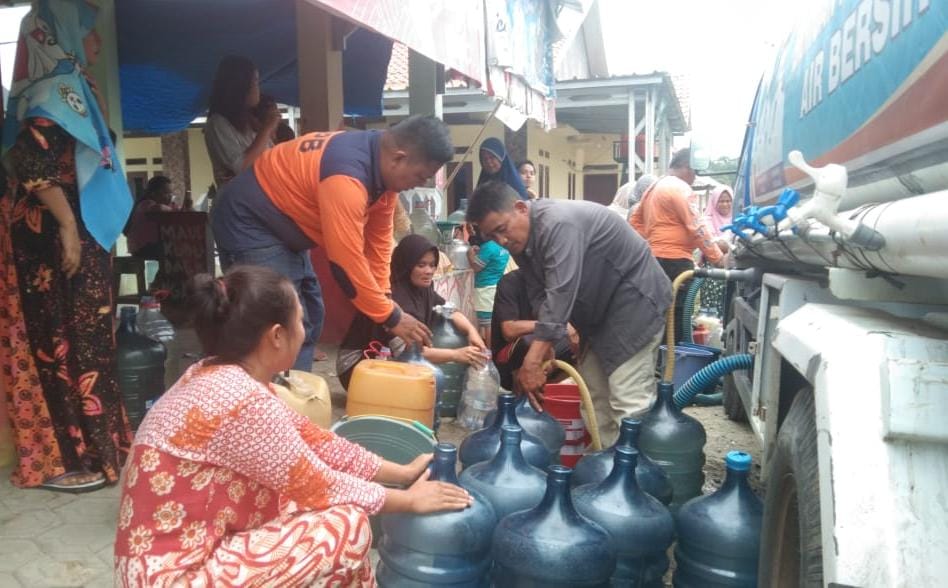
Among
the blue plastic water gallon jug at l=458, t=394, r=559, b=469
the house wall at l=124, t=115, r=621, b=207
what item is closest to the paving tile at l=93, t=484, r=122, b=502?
the blue plastic water gallon jug at l=458, t=394, r=559, b=469

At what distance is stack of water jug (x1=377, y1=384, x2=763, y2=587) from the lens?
181cm

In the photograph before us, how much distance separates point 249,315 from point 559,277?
5.20 ft

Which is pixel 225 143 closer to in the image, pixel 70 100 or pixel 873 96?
pixel 70 100

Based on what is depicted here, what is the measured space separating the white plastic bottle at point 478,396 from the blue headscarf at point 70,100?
2.06 metres

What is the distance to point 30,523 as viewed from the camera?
9.16 feet

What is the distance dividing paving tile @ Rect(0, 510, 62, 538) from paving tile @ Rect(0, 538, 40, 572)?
50 millimetres

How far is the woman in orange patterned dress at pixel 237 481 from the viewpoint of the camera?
157 cm

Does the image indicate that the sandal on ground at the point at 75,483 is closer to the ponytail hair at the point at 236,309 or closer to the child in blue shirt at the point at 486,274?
the ponytail hair at the point at 236,309

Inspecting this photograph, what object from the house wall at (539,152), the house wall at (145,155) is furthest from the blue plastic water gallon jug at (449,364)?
the house wall at (145,155)

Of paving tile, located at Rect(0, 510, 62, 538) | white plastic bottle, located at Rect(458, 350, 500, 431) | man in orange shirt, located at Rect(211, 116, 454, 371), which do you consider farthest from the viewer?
white plastic bottle, located at Rect(458, 350, 500, 431)

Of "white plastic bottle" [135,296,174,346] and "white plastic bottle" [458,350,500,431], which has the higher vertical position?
"white plastic bottle" [135,296,174,346]

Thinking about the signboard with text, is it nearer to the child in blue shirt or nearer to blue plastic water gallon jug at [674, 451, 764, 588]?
the child in blue shirt

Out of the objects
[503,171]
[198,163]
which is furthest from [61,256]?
[198,163]

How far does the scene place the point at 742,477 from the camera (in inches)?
78.4
